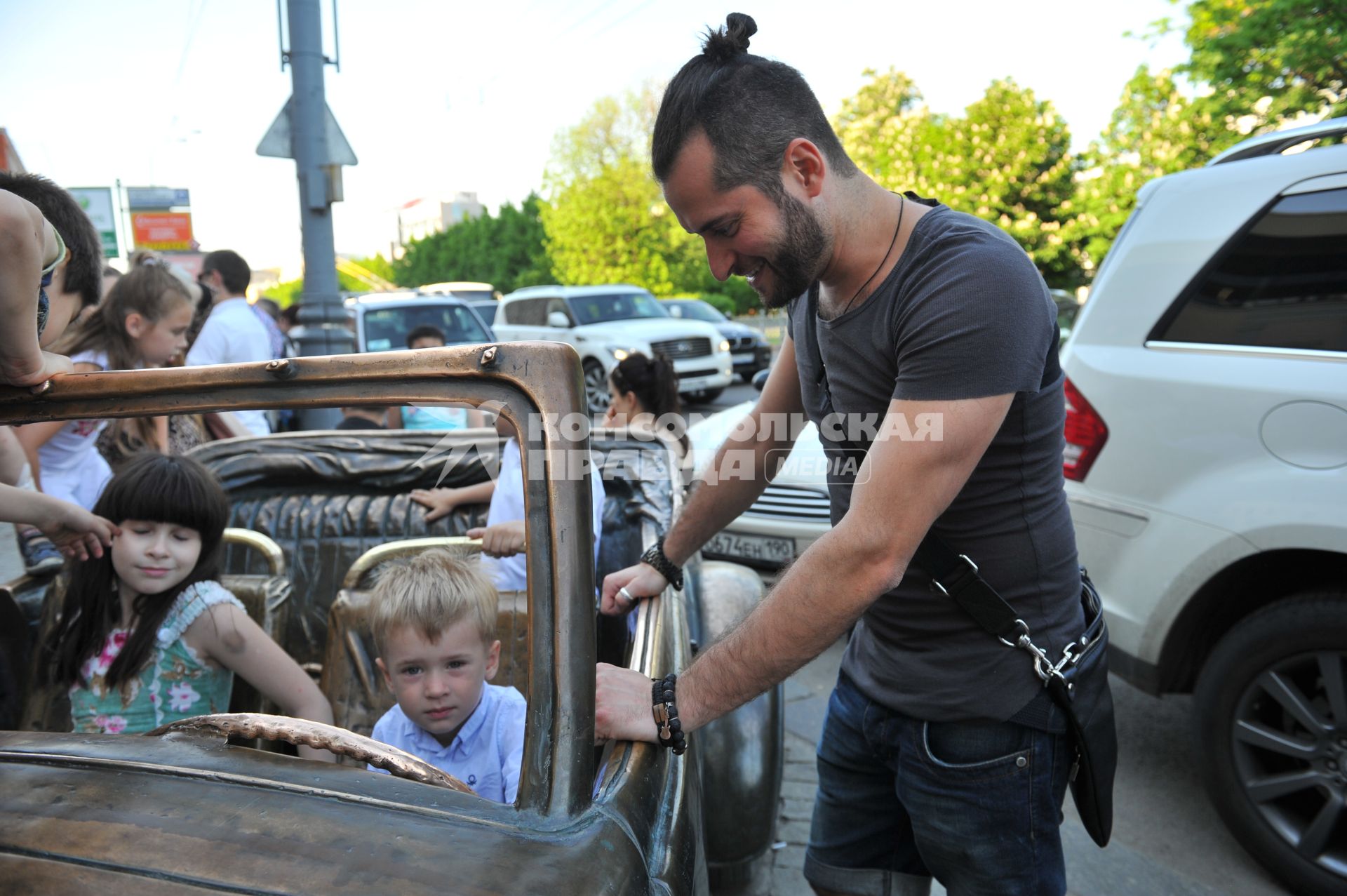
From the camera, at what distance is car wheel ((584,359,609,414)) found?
13211 millimetres

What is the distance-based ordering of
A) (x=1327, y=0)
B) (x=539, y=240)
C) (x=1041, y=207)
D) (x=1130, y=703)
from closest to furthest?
1. (x=1130, y=703)
2. (x=1327, y=0)
3. (x=1041, y=207)
4. (x=539, y=240)

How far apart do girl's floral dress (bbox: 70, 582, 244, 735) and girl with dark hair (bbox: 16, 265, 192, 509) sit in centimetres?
109

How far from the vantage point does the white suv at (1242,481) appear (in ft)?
8.09

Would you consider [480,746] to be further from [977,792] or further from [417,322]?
[417,322]

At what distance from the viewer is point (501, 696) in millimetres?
2059

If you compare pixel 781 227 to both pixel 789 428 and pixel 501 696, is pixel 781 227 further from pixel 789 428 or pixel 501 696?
pixel 501 696

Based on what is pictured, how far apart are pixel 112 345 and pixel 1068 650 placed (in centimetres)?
328

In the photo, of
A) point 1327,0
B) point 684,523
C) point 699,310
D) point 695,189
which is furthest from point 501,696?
point 699,310

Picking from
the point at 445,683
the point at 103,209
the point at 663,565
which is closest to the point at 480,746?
the point at 445,683

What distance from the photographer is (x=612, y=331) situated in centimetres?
1388

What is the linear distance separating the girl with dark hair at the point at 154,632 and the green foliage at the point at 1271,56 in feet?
31.0

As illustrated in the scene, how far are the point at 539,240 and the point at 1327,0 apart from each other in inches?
1478

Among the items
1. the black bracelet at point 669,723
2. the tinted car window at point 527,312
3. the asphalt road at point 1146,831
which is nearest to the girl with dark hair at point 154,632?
the black bracelet at point 669,723

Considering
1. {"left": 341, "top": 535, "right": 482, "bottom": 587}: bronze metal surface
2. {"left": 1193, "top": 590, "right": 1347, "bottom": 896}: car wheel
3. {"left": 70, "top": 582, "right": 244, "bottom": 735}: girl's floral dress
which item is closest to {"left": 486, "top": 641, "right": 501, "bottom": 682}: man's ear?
{"left": 341, "top": 535, "right": 482, "bottom": 587}: bronze metal surface
